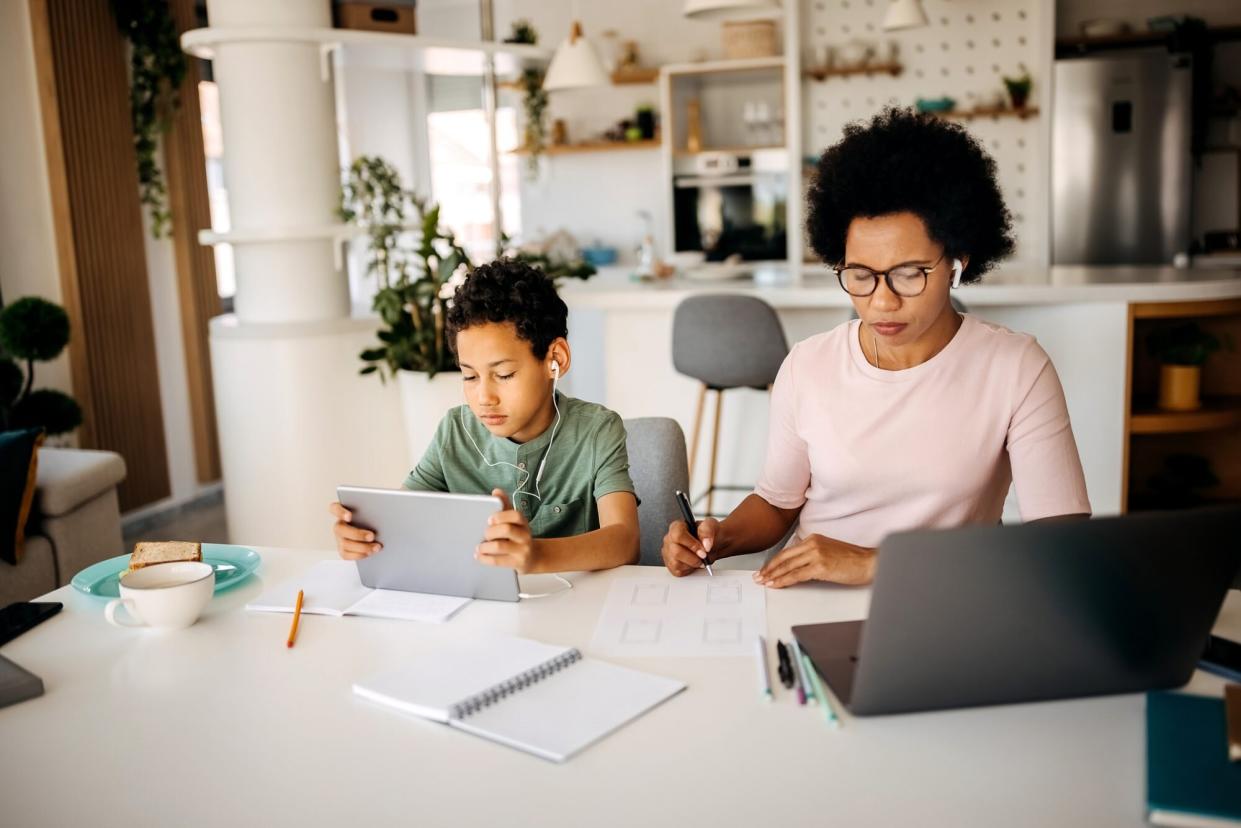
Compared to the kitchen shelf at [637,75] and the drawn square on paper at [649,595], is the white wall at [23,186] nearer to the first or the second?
the drawn square on paper at [649,595]

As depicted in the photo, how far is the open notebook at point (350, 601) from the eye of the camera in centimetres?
138

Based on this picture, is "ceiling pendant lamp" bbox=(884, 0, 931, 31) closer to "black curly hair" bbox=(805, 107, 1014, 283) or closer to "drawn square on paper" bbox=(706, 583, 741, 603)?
"black curly hair" bbox=(805, 107, 1014, 283)

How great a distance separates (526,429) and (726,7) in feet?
8.38

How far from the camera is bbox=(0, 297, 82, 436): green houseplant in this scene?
3240mm

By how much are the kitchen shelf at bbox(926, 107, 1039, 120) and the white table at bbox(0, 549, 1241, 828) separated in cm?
518

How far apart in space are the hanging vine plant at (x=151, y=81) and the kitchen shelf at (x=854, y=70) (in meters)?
3.36

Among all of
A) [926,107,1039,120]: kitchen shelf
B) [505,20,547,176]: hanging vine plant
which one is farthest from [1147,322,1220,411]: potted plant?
[505,20,547,176]: hanging vine plant

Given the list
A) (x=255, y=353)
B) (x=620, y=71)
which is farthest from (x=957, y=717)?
(x=620, y=71)

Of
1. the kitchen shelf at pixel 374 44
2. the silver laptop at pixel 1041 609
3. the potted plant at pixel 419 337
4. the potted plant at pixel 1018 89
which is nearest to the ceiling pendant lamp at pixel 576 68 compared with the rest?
the kitchen shelf at pixel 374 44

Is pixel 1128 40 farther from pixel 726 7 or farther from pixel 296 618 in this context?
pixel 296 618

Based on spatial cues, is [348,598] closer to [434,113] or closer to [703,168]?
[703,168]

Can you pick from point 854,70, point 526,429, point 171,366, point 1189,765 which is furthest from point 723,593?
point 854,70

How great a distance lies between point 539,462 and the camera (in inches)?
69.9

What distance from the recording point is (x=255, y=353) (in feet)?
11.4
